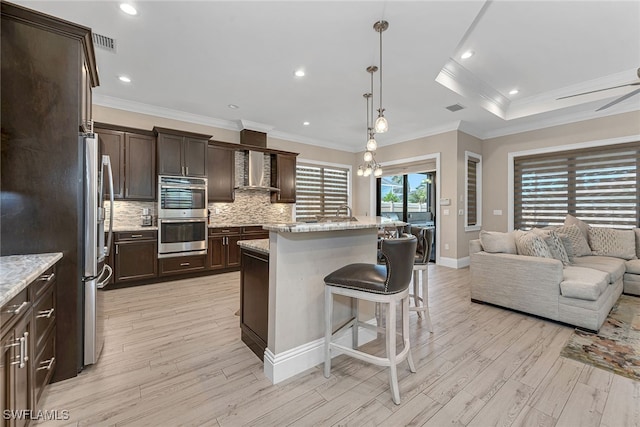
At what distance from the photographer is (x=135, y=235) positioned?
412cm

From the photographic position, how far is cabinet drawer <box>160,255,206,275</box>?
4338 millimetres

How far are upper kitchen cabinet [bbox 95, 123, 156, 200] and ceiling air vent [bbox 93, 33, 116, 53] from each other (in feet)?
4.96

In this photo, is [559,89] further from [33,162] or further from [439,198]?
[33,162]

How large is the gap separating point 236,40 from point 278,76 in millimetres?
839

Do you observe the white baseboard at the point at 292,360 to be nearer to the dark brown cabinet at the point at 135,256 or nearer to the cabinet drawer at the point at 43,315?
the cabinet drawer at the point at 43,315

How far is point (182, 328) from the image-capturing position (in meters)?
2.68

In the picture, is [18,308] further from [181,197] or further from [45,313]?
[181,197]

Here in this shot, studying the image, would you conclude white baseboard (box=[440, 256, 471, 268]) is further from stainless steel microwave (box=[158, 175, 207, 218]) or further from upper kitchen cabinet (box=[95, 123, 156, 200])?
upper kitchen cabinet (box=[95, 123, 156, 200])

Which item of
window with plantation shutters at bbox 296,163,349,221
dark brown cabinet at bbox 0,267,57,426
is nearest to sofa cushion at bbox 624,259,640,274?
window with plantation shutters at bbox 296,163,349,221

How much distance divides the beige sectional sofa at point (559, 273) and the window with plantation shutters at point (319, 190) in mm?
4127

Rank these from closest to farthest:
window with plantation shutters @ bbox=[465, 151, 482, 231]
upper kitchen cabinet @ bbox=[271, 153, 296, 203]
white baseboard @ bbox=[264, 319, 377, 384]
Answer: white baseboard @ bbox=[264, 319, 377, 384], window with plantation shutters @ bbox=[465, 151, 482, 231], upper kitchen cabinet @ bbox=[271, 153, 296, 203]

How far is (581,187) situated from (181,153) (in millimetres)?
7082

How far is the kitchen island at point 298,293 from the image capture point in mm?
1860

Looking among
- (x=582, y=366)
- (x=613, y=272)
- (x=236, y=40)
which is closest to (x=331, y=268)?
(x=582, y=366)
